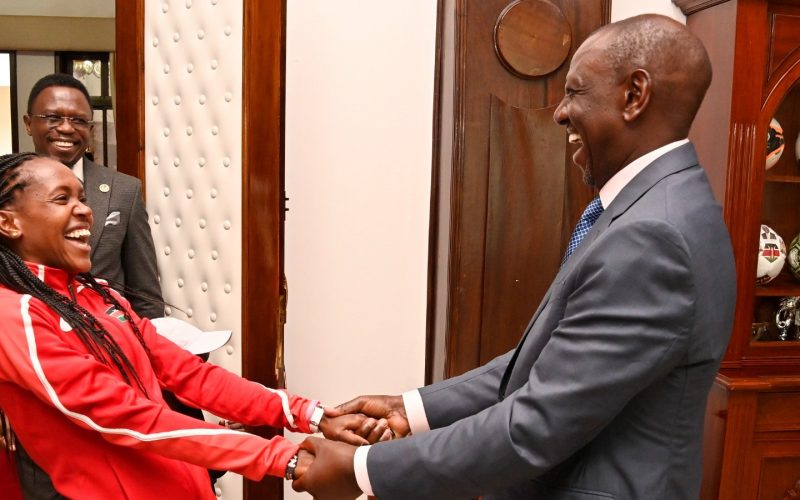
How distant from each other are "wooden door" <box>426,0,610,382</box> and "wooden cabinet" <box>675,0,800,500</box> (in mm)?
457

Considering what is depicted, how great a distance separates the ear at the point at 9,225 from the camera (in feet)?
4.78

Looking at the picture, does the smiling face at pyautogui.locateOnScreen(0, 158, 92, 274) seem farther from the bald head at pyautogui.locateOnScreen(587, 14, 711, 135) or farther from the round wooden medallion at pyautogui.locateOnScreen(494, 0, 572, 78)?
the round wooden medallion at pyautogui.locateOnScreen(494, 0, 572, 78)

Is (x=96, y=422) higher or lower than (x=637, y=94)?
lower

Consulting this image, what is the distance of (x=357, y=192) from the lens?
2896 millimetres

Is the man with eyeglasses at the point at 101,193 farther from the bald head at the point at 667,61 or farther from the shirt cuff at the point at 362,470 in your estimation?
the bald head at the point at 667,61

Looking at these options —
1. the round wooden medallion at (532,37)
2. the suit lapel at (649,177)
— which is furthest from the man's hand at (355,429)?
the round wooden medallion at (532,37)

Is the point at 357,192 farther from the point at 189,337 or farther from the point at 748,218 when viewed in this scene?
the point at 748,218

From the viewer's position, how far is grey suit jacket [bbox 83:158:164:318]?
7.31 ft

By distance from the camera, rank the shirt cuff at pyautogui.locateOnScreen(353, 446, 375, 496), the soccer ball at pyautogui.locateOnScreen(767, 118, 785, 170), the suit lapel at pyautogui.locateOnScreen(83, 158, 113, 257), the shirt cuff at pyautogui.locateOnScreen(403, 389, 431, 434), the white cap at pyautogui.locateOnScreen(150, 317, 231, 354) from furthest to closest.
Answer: the soccer ball at pyautogui.locateOnScreen(767, 118, 785, 170), the suit lapel at pyautogui.locateOnScreen(83, 158, 113, 257), the white cap at pyautogui.locateOnScreen(150, 317, 231, 354), the shirt cuff at pyautogui.locateOnScreen(403, 389, 431, 434), the shirt cuff at pyautogui.locateOnScreen(353, 446, 375, 496)

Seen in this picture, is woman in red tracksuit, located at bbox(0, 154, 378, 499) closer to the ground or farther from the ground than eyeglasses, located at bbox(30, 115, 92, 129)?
closer to the ground

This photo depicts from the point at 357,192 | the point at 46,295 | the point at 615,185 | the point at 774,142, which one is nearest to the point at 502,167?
A: the point at 357,192

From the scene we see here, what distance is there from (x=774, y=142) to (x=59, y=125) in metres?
2.53

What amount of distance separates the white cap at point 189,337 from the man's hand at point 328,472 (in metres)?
0.61

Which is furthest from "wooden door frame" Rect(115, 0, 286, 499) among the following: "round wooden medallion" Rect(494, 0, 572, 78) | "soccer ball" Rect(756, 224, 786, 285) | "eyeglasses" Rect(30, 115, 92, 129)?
"soccer ball" Rect(756, 224, 786, 285)
